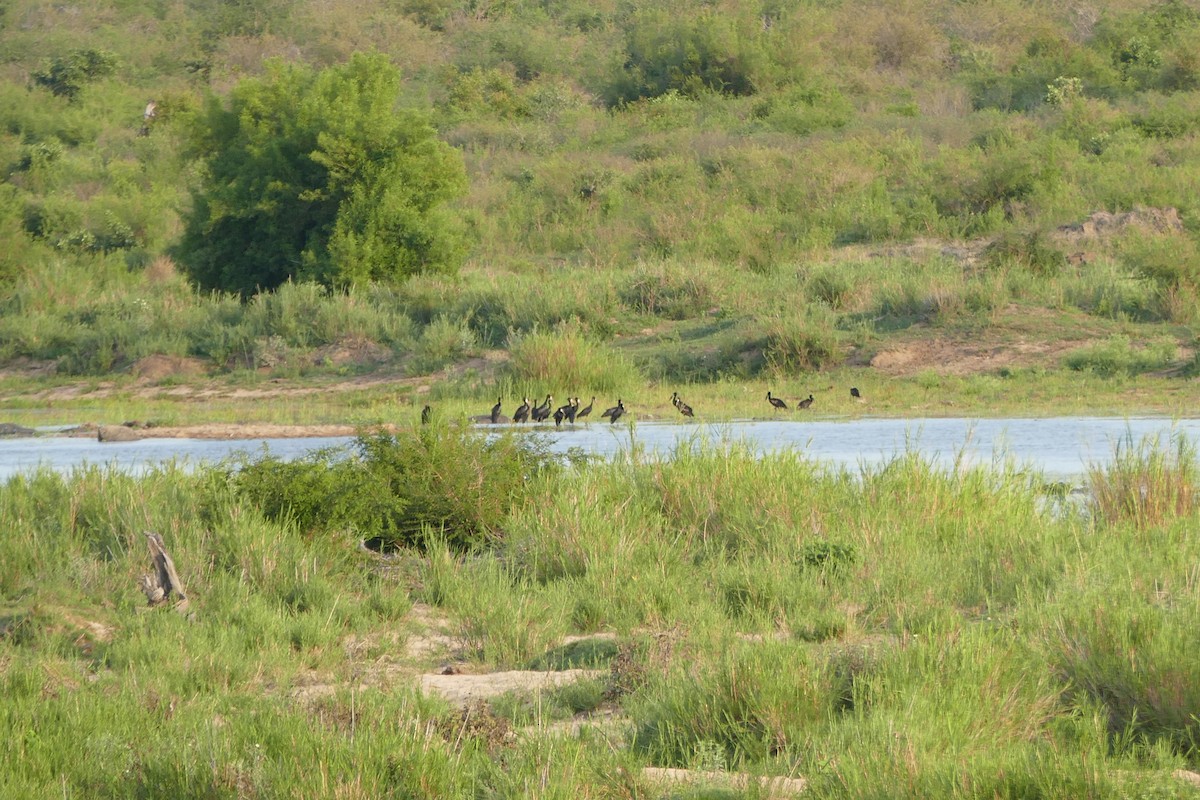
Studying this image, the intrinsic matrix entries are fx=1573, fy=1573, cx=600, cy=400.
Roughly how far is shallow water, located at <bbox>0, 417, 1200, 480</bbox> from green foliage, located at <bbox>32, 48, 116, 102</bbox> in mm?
39294

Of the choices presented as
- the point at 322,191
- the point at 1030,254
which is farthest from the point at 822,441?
the point at 322,191

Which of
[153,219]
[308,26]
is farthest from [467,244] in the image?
[308,26]

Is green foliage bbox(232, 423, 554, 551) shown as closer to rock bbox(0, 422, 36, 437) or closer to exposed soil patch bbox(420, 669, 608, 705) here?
exposed soil patch bbox(420, 669, 608, 705)

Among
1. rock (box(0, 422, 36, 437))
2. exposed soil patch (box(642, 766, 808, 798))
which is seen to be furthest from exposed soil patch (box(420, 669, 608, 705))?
rock (box(0, 422, 36, 437))

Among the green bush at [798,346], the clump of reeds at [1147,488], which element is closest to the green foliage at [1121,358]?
the green bush at [798,346]

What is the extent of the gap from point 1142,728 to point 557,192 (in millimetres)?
28209

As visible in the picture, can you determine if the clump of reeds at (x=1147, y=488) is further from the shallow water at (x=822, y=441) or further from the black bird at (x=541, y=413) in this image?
the black bird at (x=541, y=413)

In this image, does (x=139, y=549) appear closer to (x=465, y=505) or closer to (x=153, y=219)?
(x=465, y=505)

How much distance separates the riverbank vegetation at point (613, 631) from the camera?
5.24 m

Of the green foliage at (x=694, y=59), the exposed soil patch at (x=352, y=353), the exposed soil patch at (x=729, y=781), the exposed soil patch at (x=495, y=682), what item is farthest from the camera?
the green foliage at (x=694, y=59)

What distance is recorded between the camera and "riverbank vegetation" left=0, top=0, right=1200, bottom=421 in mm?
21016

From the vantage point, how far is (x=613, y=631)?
7.80 meters

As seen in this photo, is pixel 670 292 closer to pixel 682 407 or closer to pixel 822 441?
pixel 682 407

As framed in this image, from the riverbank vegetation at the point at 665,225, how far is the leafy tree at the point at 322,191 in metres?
0.06
